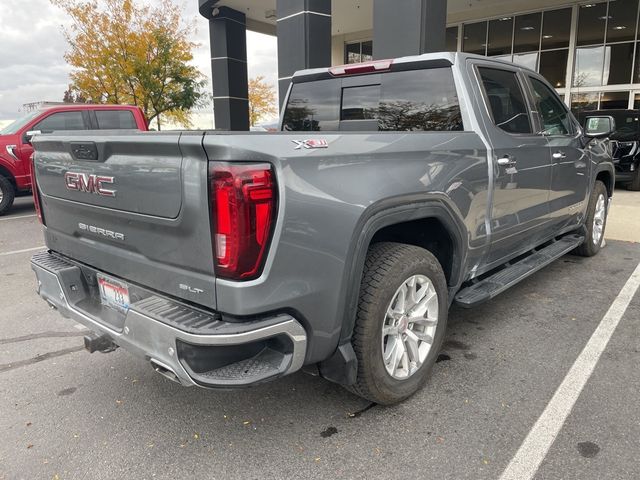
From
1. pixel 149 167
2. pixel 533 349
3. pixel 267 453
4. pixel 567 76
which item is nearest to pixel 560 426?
pixel 533 349

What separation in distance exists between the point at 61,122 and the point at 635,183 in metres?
12.8

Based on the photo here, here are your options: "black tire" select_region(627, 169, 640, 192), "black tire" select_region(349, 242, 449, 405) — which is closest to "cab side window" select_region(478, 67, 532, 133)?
"black tire" select_region(349, 242, 449, 405)

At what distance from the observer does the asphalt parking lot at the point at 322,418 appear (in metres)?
2.34

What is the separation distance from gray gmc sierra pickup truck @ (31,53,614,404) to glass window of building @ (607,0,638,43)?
55.5 feet

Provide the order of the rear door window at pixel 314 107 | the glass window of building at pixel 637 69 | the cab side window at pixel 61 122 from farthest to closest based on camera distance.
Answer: the glass window of building at pixel 637 69
the cab side window at pixel 61 122
the rear door window at pixel 314 107

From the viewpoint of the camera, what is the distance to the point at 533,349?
11.5 feet

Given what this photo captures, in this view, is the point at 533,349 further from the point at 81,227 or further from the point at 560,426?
the point at 81,227

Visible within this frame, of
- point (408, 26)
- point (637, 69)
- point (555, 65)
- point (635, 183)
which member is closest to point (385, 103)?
point (408, 26)

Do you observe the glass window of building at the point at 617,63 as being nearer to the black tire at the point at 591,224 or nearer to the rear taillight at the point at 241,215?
the black tire at the point at 591,224

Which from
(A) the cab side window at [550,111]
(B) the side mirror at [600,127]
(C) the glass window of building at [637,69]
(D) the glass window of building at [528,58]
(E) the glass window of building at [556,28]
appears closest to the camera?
(A) the cab side window at [550,111]

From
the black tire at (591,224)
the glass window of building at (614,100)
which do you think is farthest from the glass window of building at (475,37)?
the black tire at (591,224)

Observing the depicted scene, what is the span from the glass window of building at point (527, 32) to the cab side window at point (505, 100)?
57.6 ft

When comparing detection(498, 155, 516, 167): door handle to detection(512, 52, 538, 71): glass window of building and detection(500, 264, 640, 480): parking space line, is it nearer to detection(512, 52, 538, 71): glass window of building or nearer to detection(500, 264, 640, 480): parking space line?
detection(500, 264, 640, 480): parking space line

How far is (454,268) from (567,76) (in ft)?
60.5
